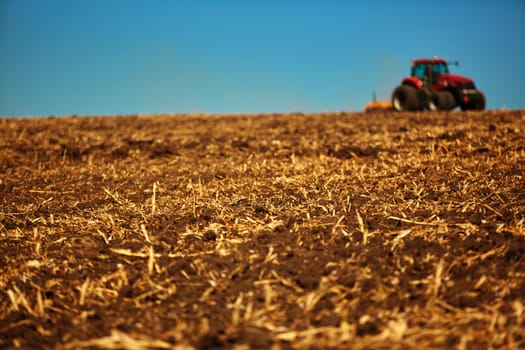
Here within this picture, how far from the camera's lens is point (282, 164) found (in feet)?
24.1

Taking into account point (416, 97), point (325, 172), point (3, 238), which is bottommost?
point (3, 238)

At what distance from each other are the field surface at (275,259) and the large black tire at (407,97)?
12429mm

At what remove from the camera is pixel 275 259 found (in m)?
3.23

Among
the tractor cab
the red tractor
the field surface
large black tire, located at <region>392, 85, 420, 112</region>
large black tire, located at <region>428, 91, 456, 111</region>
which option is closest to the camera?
the field surface

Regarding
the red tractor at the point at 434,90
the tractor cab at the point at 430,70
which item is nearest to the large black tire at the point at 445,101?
the red tractor at the point at 434,90

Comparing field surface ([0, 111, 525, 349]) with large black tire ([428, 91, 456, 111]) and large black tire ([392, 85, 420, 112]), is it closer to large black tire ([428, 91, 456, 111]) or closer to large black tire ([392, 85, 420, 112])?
large black tire ([428, 91, 456, 111])

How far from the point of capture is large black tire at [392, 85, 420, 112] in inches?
741

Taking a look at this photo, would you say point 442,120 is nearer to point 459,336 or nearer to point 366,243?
point 366,243

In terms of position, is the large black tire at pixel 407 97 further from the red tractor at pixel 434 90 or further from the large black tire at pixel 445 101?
the large black tire at pixel 445 101

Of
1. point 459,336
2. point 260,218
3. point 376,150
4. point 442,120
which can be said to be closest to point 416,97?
point 442,120

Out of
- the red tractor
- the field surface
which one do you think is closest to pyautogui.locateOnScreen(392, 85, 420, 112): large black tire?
the red tractor

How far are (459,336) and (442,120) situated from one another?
10.7 m

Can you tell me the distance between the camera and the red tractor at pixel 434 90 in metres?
18.2

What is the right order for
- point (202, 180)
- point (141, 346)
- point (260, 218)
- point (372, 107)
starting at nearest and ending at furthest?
point (141, 346), point (260, 218), point (202, 180), point (372, 107)
